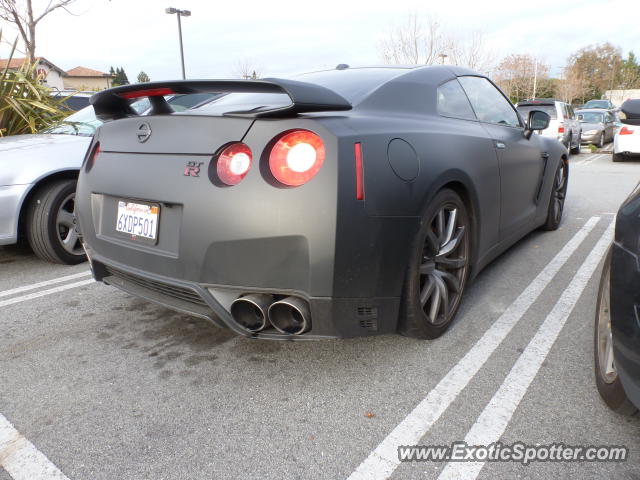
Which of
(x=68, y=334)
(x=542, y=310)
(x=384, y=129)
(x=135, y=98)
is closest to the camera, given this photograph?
(x=384, y=129)

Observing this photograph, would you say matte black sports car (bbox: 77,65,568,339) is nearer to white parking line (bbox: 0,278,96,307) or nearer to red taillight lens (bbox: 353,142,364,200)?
red taillight lens (bbox: 353,142,364,200)

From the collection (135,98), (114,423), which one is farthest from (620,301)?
(135,98)

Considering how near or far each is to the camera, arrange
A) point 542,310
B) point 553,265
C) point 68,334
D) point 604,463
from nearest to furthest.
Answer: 1. point 604,463
2. point 68,334
3. point 542,310
4. point 553,265

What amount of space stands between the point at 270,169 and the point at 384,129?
550 mm

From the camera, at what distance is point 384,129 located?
82.8 inches

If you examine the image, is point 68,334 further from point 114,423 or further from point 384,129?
point 384,129

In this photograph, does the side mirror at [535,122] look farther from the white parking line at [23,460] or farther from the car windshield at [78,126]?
the car windshield at [78,126]

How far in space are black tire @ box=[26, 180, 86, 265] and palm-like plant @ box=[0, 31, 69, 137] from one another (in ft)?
4.53

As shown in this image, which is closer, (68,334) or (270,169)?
(270,169)

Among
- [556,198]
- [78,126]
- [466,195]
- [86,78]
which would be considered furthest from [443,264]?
[86,78]

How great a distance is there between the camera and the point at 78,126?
475 cm

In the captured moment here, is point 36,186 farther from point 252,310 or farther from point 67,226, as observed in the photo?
point 252,310

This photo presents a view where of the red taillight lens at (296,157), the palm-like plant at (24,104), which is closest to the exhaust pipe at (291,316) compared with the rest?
the red taillight lens at (296,157)

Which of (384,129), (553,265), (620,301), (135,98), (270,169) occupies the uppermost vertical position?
(135,98)
